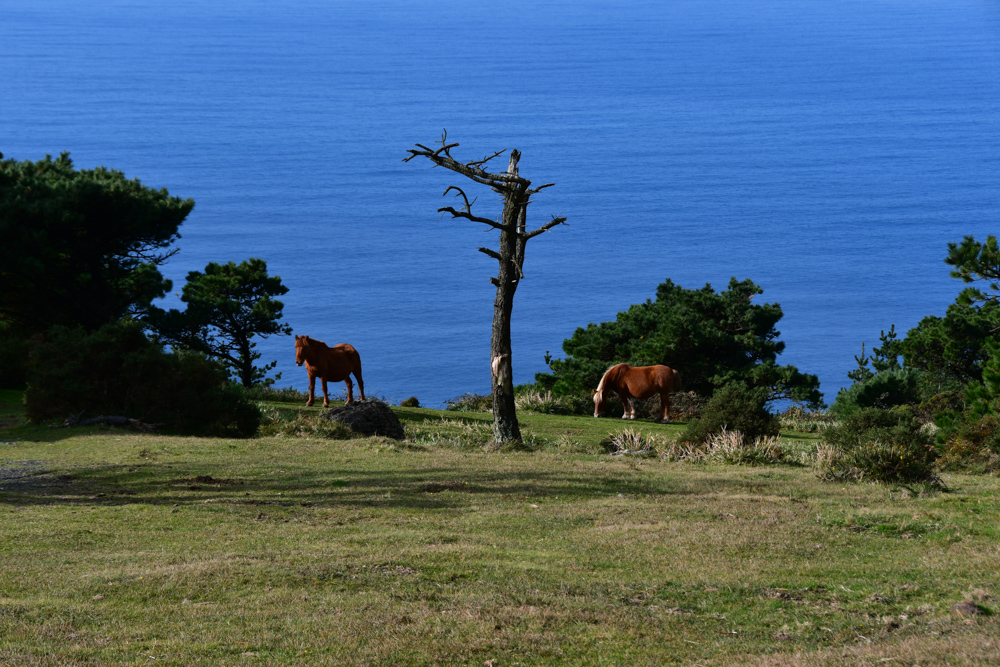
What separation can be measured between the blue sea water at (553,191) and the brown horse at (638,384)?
27.9 metres

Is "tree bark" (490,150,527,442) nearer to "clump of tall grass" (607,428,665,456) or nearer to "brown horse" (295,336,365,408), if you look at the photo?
"clump of tall grass" (607,428,665,456)

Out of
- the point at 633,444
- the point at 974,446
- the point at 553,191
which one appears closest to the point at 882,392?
the point at 974,446

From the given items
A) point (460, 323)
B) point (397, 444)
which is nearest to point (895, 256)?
point (460, 323)

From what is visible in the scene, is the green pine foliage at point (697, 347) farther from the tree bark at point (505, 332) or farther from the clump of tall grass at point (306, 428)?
the clump of tall grass at point (306, 428)

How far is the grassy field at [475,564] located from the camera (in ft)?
22.9

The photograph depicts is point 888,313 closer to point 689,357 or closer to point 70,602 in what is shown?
point 689,357

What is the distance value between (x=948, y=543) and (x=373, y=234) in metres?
95.5

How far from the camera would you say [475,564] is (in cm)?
930

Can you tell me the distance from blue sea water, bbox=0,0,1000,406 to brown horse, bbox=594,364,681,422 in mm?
27938

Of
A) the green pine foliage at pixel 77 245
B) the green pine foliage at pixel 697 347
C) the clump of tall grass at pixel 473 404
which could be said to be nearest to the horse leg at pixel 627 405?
the green pine foliage at pixel 697 347

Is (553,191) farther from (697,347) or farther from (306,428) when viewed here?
Result: (306,428)

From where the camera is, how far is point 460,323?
74875 mm

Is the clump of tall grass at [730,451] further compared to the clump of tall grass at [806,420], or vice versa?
the clump of tall grass at [806,420]

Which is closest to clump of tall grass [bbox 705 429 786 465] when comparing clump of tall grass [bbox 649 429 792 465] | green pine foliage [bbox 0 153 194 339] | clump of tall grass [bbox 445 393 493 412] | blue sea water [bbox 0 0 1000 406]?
clump of tall grass [bbox 649 429 792 465]
